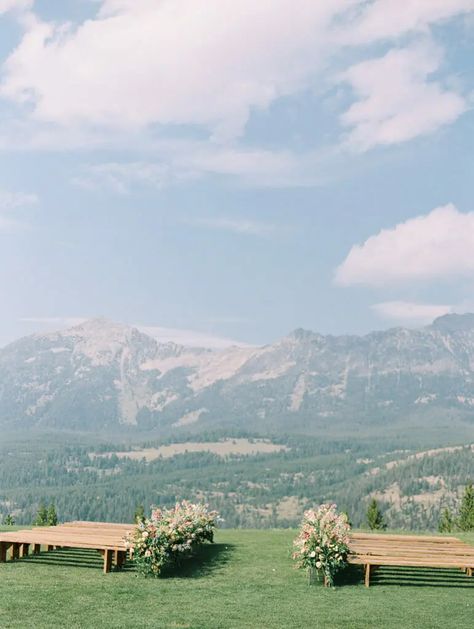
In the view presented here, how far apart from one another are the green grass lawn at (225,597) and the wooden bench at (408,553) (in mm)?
682

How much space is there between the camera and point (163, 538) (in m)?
19.6

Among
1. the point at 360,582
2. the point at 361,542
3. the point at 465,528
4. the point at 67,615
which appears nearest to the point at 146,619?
the point at 67,615

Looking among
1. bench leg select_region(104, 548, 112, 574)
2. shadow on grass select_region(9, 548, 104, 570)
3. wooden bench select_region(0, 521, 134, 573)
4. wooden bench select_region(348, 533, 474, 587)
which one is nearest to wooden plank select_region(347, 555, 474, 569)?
wooden bench select_region(348, 533, 474, 587)

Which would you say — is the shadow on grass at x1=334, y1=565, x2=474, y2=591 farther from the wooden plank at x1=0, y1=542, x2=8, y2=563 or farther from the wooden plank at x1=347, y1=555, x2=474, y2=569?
the wooden plank at x1=0, y1=542, x2=8, y2=563

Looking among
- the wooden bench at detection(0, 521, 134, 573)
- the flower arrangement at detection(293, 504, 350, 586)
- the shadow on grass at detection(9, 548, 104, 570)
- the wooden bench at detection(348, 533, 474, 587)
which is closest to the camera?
the flower arrangement at detection(293, 504, 350, 586)

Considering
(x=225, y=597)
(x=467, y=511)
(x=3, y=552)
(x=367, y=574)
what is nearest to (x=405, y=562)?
(x=367, y=574)

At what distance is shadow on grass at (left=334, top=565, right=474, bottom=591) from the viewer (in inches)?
755

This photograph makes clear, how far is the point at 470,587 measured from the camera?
1917 centimetres

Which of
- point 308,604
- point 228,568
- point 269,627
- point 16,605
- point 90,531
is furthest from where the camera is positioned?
point 90,531

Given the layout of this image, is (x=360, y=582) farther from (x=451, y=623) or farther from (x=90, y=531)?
(x=90, y=531)

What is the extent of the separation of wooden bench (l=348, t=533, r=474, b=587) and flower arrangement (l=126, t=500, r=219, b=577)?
16.9 ft

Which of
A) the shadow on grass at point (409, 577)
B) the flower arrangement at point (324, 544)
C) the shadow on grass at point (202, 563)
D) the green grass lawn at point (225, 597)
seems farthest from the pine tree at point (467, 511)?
the flower arrangement at point (324, 544)

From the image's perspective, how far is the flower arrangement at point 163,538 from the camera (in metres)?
19.2

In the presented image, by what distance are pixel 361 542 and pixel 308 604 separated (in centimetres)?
544
